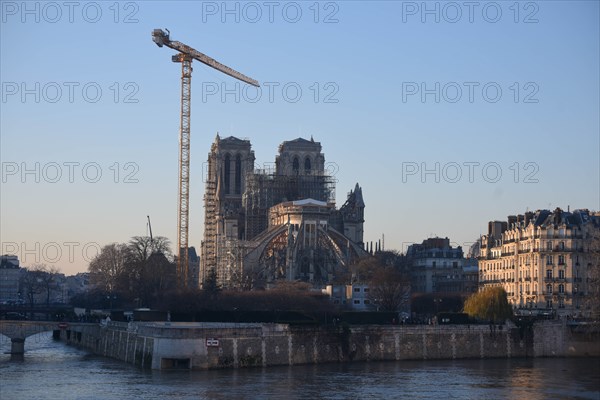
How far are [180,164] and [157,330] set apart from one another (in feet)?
183

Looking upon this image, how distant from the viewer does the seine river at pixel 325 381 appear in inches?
2351

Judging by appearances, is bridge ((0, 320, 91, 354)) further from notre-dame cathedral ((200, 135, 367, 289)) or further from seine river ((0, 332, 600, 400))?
notre-dame cathedral ((200, 135, 367, 289))

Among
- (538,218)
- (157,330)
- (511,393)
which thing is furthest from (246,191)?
(511,393)

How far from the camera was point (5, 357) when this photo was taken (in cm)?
8650

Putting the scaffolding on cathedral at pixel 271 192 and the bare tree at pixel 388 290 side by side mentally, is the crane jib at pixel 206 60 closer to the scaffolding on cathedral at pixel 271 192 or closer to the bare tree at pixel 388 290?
the scaffolding on cathedral at pixel 271 192

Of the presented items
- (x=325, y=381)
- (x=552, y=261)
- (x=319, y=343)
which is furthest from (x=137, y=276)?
(x=325, y=381)

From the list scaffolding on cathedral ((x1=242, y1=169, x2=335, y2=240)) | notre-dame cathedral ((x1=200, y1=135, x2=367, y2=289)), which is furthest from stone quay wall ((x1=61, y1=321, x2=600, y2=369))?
scaffolding on cathedral ((x1=242, y1=169, x2=335, y2=240))

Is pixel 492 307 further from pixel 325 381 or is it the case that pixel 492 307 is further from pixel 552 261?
pixel 325 381

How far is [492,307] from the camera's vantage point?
86.8 m

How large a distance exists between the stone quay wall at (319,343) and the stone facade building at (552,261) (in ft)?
43.2

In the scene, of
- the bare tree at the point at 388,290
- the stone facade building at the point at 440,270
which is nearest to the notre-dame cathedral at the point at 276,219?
the stone facade building at the point at 440,270

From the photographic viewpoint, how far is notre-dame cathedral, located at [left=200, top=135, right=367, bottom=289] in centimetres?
13038

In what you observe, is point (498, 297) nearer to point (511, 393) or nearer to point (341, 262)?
point (511, 393)

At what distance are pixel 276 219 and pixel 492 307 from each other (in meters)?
56.2
